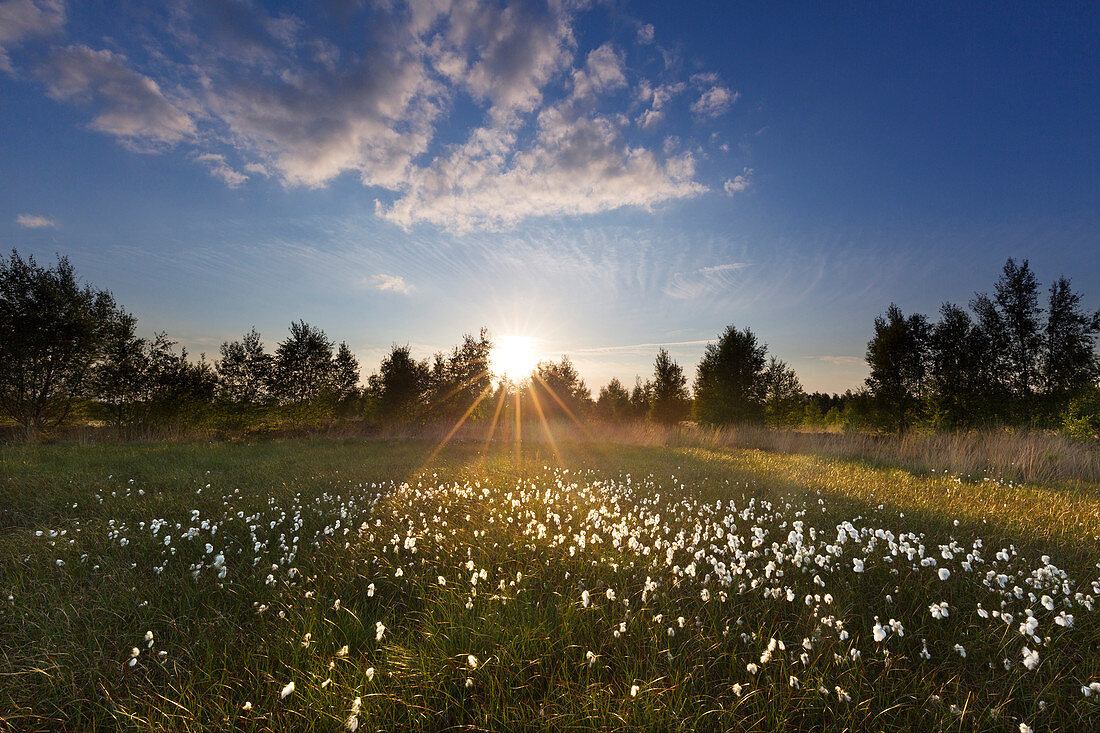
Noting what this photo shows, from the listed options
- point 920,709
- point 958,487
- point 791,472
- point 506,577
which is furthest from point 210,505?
point 958,487

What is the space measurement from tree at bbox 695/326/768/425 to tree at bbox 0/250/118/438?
3509 centimetres

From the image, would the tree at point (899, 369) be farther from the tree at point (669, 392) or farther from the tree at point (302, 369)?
the tree at point (302, 369)

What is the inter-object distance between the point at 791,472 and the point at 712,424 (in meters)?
20.9

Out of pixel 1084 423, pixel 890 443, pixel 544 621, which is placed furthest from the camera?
pixel 890 443

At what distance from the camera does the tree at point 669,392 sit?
3800cm

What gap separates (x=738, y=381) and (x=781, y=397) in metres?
10.6

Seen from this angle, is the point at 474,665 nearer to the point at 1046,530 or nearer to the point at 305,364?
the point at 1046,530

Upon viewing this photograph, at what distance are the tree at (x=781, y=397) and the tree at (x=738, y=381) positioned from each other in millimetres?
1130

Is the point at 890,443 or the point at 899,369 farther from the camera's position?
the point at 899,369

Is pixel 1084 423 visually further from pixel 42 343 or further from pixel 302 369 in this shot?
pixel 42 343

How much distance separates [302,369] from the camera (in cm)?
2428

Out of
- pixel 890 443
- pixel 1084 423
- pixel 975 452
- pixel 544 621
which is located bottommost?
pixel 544 621

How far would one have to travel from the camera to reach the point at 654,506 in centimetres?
625

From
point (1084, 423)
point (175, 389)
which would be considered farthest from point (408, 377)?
point (1084, 423)
